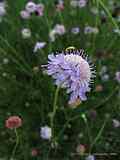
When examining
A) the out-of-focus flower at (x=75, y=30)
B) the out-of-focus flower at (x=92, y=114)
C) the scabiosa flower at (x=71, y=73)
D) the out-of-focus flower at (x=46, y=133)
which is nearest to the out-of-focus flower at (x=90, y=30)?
the out-of-focus flower at (x=75, y=30)

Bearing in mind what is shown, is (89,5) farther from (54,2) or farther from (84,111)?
(84,111)

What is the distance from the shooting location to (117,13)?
2.62 meters

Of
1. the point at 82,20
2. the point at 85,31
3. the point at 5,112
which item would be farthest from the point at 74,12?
the point at 5,112

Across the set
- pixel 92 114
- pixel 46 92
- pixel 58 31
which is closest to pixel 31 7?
pixel 58 31

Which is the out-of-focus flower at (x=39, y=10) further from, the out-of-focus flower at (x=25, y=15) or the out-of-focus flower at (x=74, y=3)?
the out-of-focus flower at (x=74, y=3)

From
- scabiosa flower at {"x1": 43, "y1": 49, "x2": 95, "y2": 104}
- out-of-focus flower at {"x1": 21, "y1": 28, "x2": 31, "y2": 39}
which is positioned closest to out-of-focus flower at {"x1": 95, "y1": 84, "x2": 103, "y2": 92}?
out-of-focus flower at {"x1": 21, "y1": 28, "x2": 31, "y2": 39}

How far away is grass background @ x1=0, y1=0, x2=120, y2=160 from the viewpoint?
1851 mm

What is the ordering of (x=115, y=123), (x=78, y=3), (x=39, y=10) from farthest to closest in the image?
(x=78, y=3) → (x=39, y=10) → (x=115, y=123)

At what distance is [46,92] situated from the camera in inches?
76.1

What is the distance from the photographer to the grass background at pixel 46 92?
6.07 feet

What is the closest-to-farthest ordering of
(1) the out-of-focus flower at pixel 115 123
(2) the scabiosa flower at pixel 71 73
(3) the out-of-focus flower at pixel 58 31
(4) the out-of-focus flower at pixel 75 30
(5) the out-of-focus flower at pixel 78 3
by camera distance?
1. (2) the scabiosa flower at pixel 71 73
2. (1) the out-of-focus flower at pixel 115 123
3. (3) the out-of-focus flower at pixel 58 31
4. (4) the out-of-focus flower at pixel 75 30
5. (5) the out-of-focus flower at pixel 78 3

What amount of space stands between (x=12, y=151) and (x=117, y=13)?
1.11 meters

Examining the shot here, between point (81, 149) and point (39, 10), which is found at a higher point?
point (39, 10)

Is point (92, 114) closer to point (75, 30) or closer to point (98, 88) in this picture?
point (98, 88)
